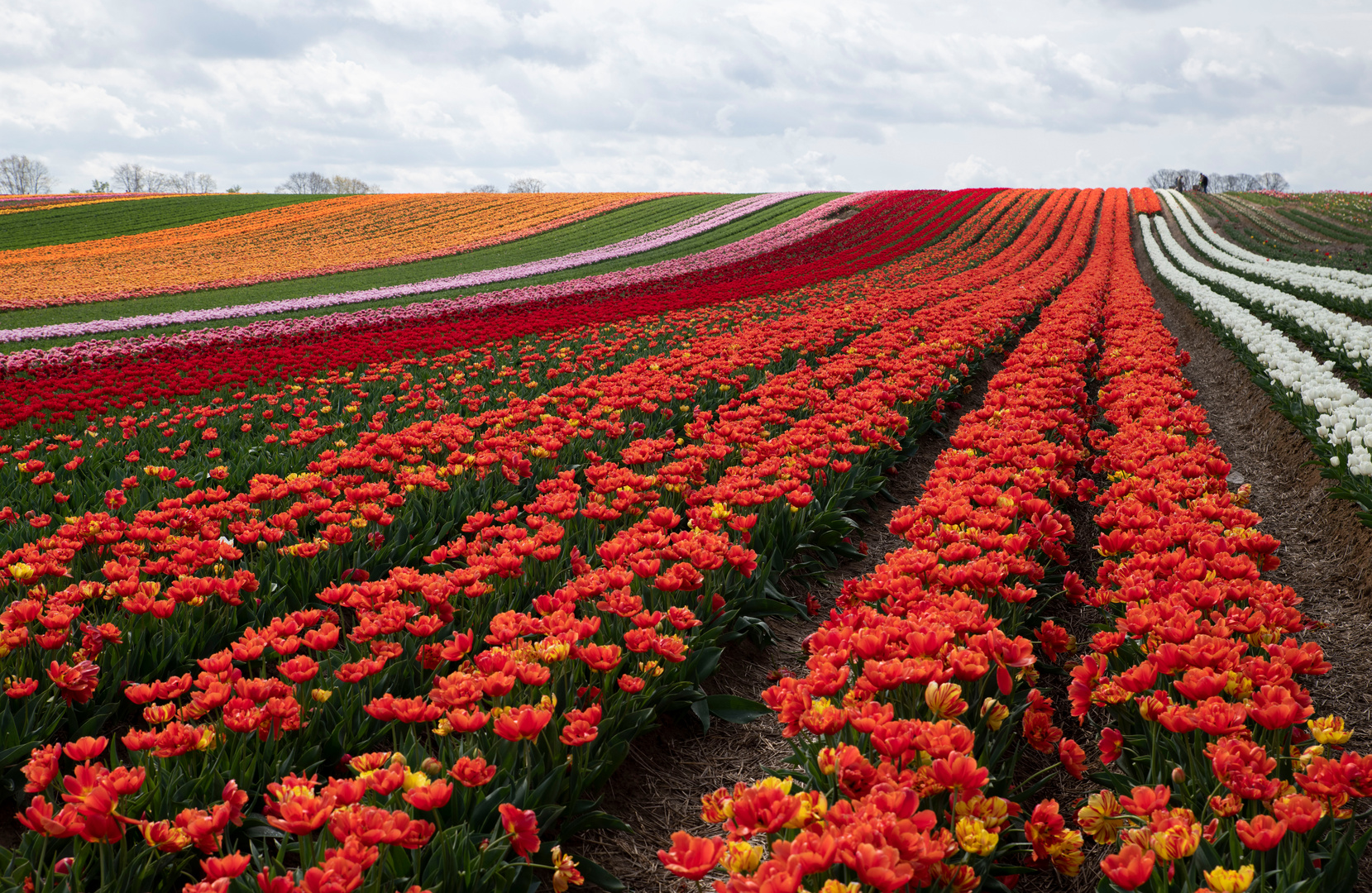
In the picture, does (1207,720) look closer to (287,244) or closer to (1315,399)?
(1315,399)

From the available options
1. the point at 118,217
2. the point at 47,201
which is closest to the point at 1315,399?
the point at 118,217

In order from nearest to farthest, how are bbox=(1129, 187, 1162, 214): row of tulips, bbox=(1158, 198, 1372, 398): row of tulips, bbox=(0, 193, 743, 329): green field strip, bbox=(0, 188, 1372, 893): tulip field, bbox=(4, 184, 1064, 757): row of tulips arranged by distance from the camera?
bbox=(0, 188, 1372, 893): tulip field
bbox=(4, 184, 1064, 757): row of tulips
bbox=(1158, 198, 1372, 398): row of tulips
bbox=(0, 193, 743, 329): green field strip
bbox=(1129, 187, 1162, 214): row of tulips

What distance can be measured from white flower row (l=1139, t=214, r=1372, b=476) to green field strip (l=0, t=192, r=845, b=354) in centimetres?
1645

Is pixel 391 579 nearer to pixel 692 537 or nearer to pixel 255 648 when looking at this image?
pixel 255 648

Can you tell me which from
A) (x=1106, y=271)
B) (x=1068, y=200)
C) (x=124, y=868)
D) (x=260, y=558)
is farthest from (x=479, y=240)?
(x=124, y=868)

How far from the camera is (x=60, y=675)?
279 cm

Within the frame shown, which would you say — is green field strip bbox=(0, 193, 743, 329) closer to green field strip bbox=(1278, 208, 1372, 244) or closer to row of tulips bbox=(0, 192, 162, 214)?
green field strip bbox=(1278, 208, 1372, 244)

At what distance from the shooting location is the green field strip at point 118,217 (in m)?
38.7

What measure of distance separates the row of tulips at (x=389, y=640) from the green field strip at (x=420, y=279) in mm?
12554

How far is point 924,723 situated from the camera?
2.19 metres

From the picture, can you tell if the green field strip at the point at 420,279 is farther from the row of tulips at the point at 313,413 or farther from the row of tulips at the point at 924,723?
the row of tulips at the point at 924,723

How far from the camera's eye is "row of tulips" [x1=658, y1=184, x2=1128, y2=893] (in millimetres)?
1722

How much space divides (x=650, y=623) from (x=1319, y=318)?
1207 centimetres

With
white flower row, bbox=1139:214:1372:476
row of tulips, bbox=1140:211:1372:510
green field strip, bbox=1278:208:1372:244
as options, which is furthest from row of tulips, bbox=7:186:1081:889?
green field strip, bbox=1278:208:1372:244
